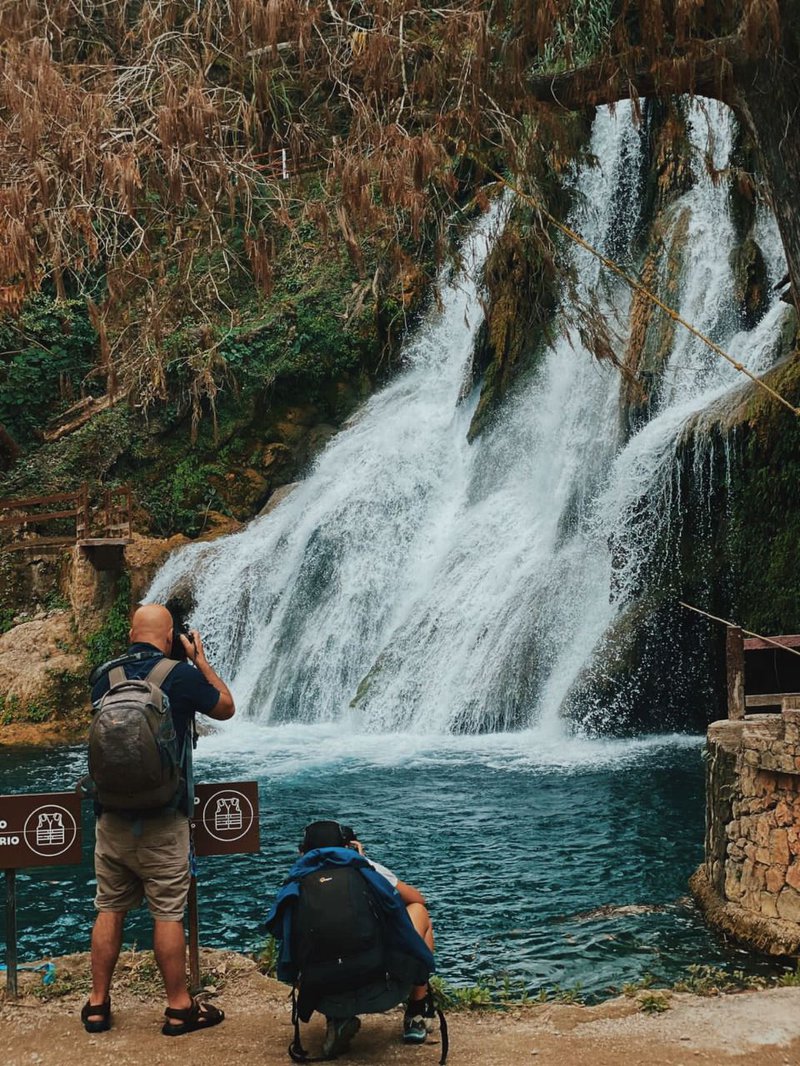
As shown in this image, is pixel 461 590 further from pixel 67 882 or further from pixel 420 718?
pixel 67 882

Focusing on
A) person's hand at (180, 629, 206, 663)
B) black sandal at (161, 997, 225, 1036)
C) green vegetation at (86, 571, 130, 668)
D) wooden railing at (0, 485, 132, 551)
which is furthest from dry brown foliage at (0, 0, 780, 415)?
green vegetation at (86, 571, 130, 668)

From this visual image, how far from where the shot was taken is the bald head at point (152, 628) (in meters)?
4.35

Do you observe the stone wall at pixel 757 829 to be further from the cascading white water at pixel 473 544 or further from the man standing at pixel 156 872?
the cascading white water at pixel 473 544

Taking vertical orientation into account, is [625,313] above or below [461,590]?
above

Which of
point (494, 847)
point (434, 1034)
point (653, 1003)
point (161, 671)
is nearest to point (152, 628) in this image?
point (161, 671)

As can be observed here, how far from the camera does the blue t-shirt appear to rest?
4.25 metres

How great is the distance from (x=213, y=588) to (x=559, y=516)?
18.5 ft

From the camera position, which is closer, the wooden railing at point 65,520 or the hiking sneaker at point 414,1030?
the hiking sneaker at point 414,1030

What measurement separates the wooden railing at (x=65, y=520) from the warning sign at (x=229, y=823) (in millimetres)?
13054

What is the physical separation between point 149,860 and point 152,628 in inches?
34.6

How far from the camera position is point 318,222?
24.2 feet

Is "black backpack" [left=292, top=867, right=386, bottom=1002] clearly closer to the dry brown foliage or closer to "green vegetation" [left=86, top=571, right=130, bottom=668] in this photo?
the dry brown foliage

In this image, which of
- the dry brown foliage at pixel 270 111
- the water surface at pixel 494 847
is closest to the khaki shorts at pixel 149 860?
the water surface at pixel 494 847

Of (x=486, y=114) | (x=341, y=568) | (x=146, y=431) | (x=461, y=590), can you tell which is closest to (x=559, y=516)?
(x=461, y=590)
